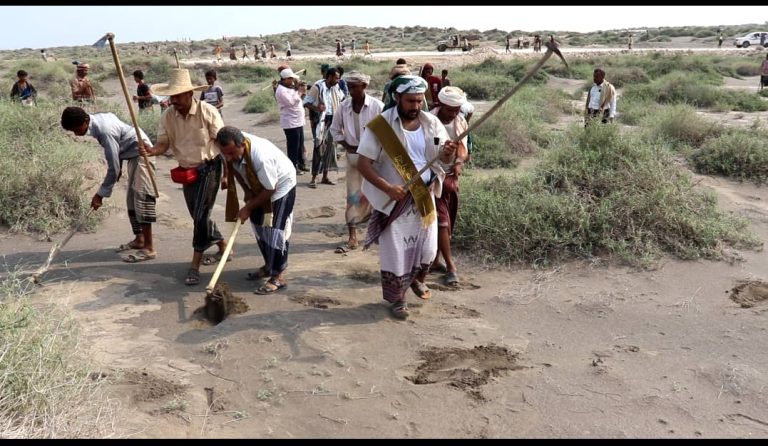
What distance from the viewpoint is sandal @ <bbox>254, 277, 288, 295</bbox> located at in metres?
4.84

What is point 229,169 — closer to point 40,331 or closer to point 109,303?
point 109,303

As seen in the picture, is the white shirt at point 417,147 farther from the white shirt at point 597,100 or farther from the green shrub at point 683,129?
the green shrub at point 683,129

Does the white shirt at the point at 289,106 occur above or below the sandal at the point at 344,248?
above

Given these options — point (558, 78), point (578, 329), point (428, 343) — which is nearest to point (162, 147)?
point (428, 343)

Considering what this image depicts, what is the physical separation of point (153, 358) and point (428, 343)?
183 cm

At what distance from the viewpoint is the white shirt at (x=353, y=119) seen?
19.1 ft

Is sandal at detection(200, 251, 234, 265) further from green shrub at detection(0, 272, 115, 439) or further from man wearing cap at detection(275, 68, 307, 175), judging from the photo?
man wearing cap at detection(275, 68, 307, 175)

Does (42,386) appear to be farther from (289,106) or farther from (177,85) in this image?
(289,106)

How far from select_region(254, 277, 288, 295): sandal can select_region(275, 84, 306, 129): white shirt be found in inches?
175

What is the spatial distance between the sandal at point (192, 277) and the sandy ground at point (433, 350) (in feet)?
0.20

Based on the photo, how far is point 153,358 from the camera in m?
3.85

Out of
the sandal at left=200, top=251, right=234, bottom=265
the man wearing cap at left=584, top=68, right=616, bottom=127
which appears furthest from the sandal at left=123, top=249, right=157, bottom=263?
the man wearing cap at left=584, top=68, right=616, bottom=127

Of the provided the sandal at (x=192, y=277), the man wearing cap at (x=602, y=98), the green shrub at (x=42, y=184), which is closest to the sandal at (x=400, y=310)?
the sandal at (x=192, y=277)

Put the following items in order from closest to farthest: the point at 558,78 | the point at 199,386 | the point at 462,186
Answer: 1. the point at 199,386
2. the point at 462,186
3. the point at 558,78
